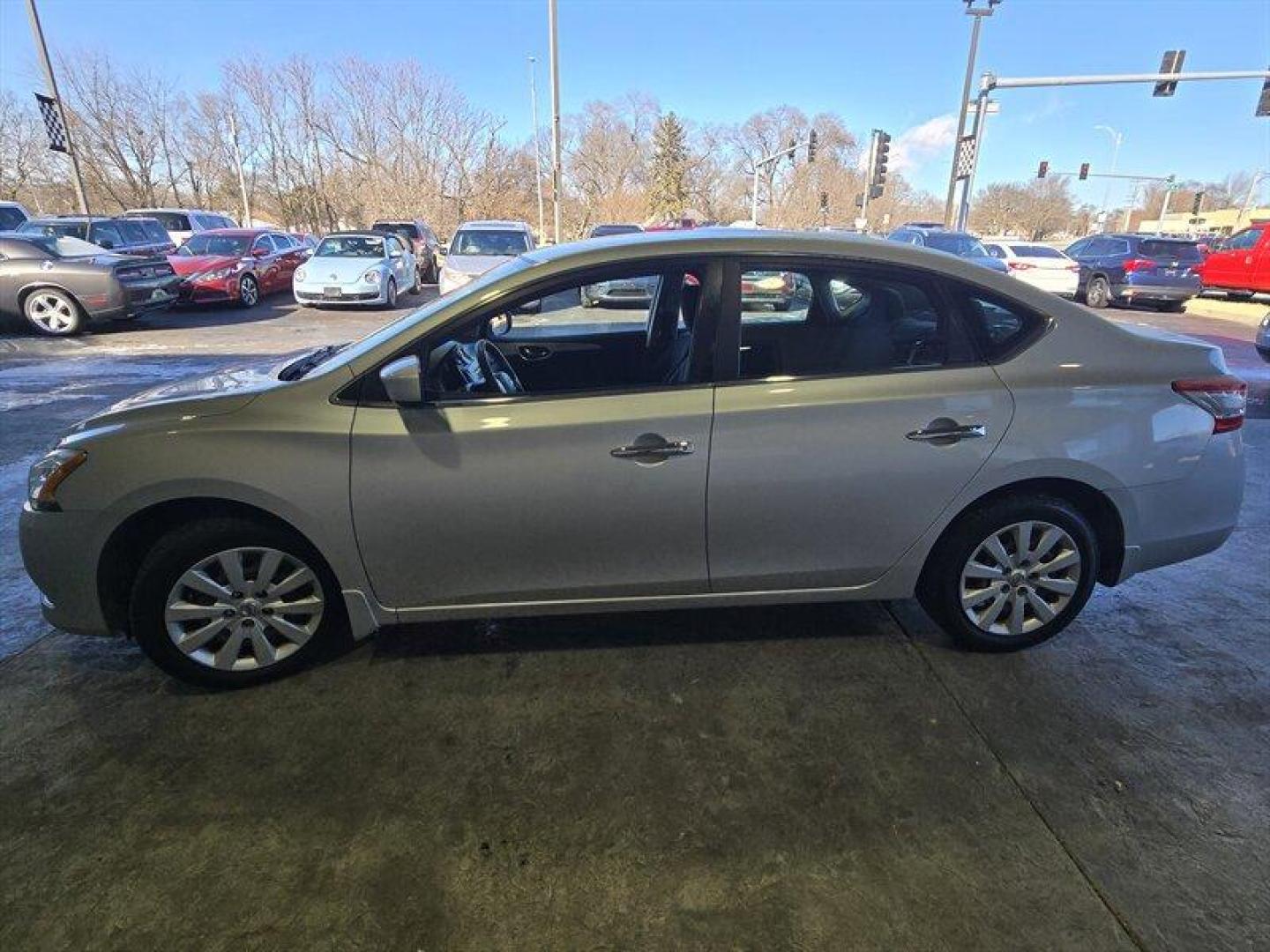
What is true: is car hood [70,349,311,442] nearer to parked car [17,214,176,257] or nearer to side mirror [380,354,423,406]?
side mirror [380,354,423,406]

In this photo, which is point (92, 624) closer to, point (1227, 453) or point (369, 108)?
point (1227, 453)

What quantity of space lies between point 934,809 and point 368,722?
1.92 meters

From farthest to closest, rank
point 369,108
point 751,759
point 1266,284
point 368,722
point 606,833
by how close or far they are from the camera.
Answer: point 369,108 < point 1266,284 < point 368,722 < point 751,759 < point 606,833

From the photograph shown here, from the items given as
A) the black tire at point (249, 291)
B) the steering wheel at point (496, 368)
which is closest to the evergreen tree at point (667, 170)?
the black tire at point (249, 291)

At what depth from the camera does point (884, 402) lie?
2.70 meters

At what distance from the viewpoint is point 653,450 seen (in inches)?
102

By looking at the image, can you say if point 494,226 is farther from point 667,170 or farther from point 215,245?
point 667,170

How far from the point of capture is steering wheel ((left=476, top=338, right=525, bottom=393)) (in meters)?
3.01

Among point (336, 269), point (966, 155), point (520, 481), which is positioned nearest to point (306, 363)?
point (520, 481)

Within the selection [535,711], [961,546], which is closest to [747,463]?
[961,546]

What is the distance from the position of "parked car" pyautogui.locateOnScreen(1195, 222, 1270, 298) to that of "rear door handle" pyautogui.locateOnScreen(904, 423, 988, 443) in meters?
18.8

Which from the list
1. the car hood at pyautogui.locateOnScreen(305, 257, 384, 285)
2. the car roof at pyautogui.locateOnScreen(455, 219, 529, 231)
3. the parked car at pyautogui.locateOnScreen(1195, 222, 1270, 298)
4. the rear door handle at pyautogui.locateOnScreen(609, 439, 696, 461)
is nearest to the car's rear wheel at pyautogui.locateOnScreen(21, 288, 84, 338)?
the car hood at pyautogui.locateOnScreen(305, 257, 384, 285)

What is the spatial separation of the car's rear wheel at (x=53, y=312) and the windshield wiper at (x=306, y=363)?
10.6m

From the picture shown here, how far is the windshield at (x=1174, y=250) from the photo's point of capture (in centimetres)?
1681
